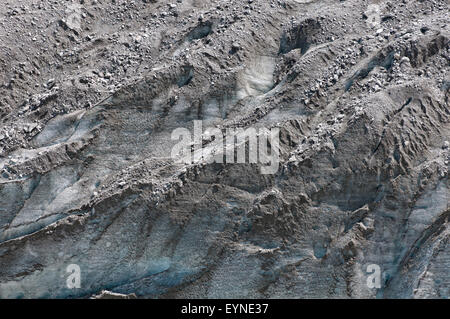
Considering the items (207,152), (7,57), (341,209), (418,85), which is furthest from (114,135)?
(418,85)

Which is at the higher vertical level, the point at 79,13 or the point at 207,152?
the point at 79,13

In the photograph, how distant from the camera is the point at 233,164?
1455cm

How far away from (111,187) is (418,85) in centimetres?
792

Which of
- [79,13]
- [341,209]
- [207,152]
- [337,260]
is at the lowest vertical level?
[337,260]

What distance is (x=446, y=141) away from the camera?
1466cm

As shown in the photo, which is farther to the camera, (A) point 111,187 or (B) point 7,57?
(B) point 7,57

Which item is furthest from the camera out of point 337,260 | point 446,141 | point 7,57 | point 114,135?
point 7,57

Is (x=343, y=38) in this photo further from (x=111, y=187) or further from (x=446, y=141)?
(x=111, y=187)

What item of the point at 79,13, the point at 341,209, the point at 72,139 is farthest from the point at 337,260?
the point at 79,13

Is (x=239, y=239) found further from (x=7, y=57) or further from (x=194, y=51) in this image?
(x=7, y=57)

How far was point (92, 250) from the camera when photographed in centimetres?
1421

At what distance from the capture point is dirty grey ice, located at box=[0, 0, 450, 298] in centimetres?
1380

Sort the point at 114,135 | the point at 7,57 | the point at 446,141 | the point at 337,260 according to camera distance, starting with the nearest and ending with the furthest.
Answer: the point at 337,260 → the point at 446,141 → the point at 114,135 → the point at 7,57

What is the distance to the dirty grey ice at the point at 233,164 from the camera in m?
13.8
